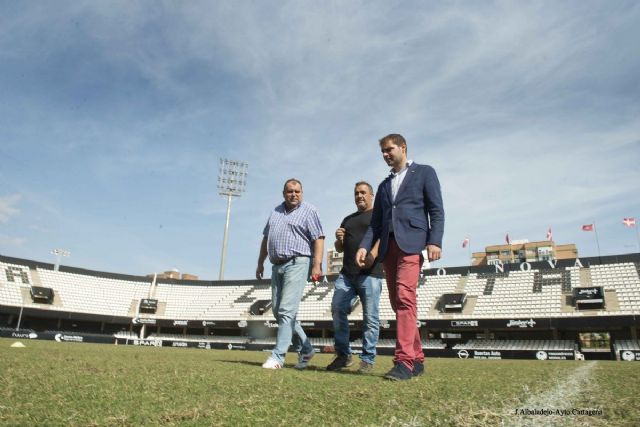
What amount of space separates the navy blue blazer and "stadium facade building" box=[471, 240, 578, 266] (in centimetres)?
9143

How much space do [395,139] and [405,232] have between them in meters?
0.98

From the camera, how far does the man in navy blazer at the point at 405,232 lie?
3.54 meters

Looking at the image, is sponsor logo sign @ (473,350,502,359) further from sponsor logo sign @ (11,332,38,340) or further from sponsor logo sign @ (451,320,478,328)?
sponsor logo sign @ (11,332,38,340)

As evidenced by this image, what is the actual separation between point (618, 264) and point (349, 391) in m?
33.4

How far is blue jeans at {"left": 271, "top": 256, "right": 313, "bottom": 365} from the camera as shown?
4.54 meters

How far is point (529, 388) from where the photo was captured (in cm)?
267

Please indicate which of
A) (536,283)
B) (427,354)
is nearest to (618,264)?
(536,283)

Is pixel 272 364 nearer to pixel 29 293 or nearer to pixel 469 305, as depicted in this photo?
pixel 469 305

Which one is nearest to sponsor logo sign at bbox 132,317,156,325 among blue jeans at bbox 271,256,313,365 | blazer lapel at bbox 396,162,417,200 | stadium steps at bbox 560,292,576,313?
stadium steps at bbox 560,292,576,313

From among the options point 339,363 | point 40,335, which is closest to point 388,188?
Result: point 339,363

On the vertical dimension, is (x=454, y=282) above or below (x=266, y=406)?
above

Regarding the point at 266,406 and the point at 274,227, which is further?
the point at 274,227

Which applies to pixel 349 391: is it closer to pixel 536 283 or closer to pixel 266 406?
pixel 266 406

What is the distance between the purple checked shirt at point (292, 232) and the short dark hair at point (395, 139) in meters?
1.39
